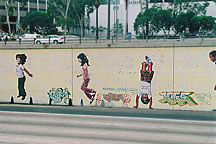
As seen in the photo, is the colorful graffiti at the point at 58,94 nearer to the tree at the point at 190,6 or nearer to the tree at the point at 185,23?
the tree at the point at 185,23

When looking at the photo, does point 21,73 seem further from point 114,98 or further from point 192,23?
point 192,23

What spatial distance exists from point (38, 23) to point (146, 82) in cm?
5415

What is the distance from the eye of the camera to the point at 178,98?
64.7 ft

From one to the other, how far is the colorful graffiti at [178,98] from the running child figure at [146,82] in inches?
29.1

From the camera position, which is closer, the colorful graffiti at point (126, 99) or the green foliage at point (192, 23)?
the colorful graffiti at point (126, 99)

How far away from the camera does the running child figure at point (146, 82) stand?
2033 centimetres

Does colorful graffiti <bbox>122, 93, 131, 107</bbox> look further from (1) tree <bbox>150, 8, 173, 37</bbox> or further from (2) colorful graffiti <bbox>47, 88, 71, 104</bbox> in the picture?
(1) tree <bbox>150, 8, 173, 37</bbox>

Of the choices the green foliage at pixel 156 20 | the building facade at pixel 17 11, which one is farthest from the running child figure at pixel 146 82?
the building facade at pixel 17 11

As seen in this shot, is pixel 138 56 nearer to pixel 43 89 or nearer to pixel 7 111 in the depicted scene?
pixel 43 89

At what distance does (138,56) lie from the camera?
20.6 meters

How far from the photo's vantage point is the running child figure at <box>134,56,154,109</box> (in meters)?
20.3

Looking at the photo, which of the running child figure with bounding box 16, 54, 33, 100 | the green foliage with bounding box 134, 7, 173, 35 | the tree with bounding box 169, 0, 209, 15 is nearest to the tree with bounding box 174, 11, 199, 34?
the green foliage with bounding box 134, 7, 173, 35

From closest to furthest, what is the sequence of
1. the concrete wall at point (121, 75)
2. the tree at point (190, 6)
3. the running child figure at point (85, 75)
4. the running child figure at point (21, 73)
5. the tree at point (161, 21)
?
the concrete wall at point (121, 75)
the running child figure at point (85, 75)
the running child figure at point (21, 73)
the tree at point (161, 21)
the tree at point (190, 6)

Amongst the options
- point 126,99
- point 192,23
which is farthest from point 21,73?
point 192,23
